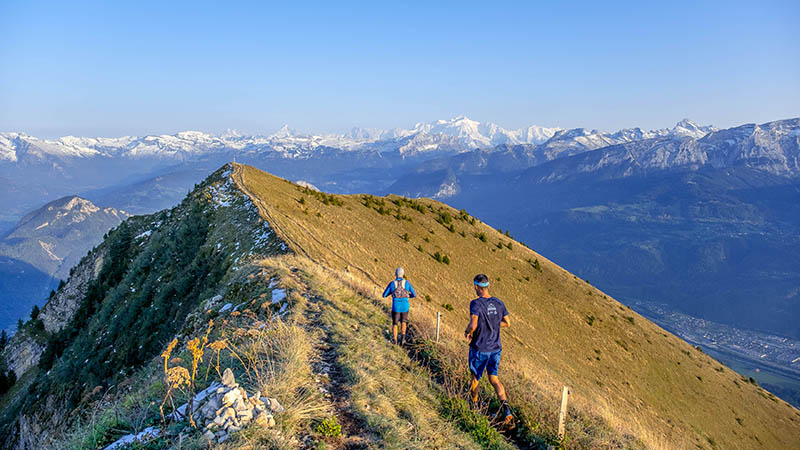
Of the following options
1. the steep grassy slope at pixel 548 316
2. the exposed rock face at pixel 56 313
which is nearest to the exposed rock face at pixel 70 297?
the exposed rock face at pixel 56 313

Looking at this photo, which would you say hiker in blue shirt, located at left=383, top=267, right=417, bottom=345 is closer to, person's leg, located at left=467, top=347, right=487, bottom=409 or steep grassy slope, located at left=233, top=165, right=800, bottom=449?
person's leg, located at left=467, top=347, right=487, bottom=409

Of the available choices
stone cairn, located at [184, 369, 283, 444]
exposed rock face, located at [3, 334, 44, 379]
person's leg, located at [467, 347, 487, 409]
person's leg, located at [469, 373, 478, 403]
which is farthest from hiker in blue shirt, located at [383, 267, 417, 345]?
exposed rock face, located at [3, 334, 44, 379]

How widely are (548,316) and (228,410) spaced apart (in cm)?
3552

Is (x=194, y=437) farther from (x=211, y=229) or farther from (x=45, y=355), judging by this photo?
(x=45, y=355)

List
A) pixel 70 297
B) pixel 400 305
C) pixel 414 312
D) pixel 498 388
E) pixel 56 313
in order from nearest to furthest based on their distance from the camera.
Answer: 1. pixel 498 388
2. pixel 400 305
3. pixel 414 312
4. pixel 56 313
5. pixel 70 297

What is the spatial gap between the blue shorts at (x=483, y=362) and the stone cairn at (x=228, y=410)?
5.44m

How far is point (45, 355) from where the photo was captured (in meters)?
33.2

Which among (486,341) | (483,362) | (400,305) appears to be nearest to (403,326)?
(400,305)

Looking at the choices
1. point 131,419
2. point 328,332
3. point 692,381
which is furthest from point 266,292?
point 692,381

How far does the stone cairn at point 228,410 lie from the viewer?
5570 mm

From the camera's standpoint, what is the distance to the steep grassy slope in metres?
26.9

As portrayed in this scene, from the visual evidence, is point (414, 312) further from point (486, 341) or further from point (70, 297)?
point (70, 297)

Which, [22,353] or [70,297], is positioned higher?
[70,297]

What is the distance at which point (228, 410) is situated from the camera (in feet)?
18.7
